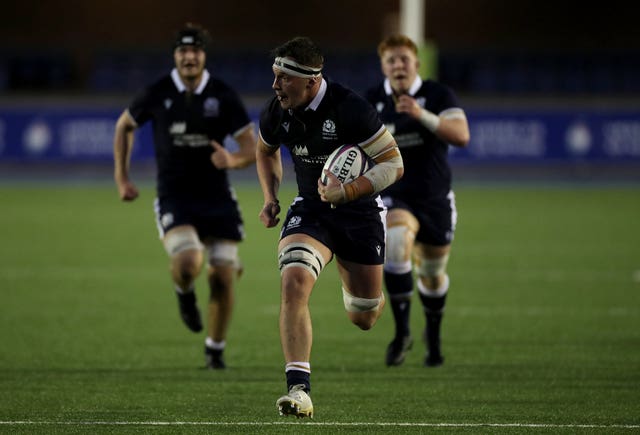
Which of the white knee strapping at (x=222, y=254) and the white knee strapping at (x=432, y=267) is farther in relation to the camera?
the white knee strapping at (x=432, y=267)

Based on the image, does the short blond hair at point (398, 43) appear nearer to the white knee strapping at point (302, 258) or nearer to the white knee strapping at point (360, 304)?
the white knee strapping at point (360, 304)

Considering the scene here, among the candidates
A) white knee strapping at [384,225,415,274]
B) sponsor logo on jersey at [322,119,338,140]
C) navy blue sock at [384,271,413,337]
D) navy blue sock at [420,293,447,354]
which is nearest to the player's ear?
sponsor logo on jersey at [322,119,338,140]

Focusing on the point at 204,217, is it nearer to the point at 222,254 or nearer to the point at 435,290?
the point at 222,254

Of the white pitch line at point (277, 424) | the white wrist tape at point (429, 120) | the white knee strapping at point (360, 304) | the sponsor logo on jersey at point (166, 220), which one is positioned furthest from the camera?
the sponsor logo on jersey at point (166, 220)

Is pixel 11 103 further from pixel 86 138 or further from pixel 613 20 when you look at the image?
pixel 613 20


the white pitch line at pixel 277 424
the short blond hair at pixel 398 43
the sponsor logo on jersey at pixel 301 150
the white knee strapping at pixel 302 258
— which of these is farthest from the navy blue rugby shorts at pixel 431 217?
the white pitch line at pixel 277 424

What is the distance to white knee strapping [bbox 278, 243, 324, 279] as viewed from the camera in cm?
661

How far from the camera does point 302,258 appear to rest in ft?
21.7

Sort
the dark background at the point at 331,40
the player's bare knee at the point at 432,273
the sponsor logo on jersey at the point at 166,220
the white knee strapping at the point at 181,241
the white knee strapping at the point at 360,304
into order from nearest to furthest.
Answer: the white knee strapping at the point at 360,304 < the white knee strapping at the point at 181,241 < the sponsor logo on jersey at the point at 166,220 < the player's bare knee at the point at 432,273 < the dark background at the point at 331,40

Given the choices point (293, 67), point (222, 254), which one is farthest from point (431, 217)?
point (293, 67)

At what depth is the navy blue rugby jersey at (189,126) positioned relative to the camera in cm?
904

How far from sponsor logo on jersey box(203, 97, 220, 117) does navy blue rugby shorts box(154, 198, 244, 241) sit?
651 mm

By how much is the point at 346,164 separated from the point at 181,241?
7.96 feet

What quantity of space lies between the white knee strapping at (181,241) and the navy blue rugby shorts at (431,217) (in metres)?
1.43
